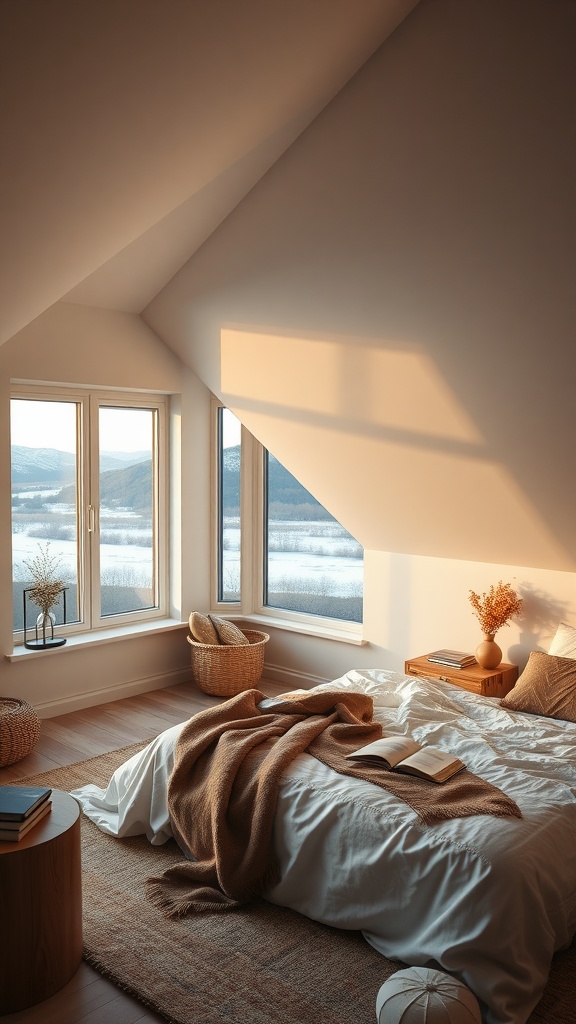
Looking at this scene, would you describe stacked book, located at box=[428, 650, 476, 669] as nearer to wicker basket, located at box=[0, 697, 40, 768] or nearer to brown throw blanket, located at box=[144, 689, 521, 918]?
brown throw blanket, located at box=[144, 689, 521, 918]

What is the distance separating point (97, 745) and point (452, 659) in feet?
6.61

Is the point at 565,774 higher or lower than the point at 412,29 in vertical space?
lower

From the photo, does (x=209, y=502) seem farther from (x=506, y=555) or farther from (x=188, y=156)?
(x=188, y=156)

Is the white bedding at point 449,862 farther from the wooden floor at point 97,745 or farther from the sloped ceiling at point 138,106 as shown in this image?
the sloped ceiling at point 138,106

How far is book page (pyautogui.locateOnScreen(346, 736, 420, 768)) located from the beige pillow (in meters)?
2.39

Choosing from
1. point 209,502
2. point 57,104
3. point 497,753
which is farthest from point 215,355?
point 57,104

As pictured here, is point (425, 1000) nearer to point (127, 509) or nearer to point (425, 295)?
point (425, 295)

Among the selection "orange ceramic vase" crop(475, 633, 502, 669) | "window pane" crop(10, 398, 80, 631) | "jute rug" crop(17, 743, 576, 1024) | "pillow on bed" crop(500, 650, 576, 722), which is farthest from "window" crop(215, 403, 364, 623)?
"jute rug" crop(17, 743, 576, 1024)

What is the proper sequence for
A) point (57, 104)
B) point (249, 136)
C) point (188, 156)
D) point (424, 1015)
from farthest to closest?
point (249, 136)
point (188, 156)
point (424, 1015)
point (57, 104)

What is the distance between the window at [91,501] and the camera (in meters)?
4.97

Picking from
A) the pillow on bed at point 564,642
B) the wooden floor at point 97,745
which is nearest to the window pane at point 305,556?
the wooden floor at point 97,745

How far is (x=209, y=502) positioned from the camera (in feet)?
19.5

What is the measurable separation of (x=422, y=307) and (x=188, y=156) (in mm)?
1203

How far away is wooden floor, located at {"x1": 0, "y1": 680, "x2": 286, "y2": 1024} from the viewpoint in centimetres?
241
